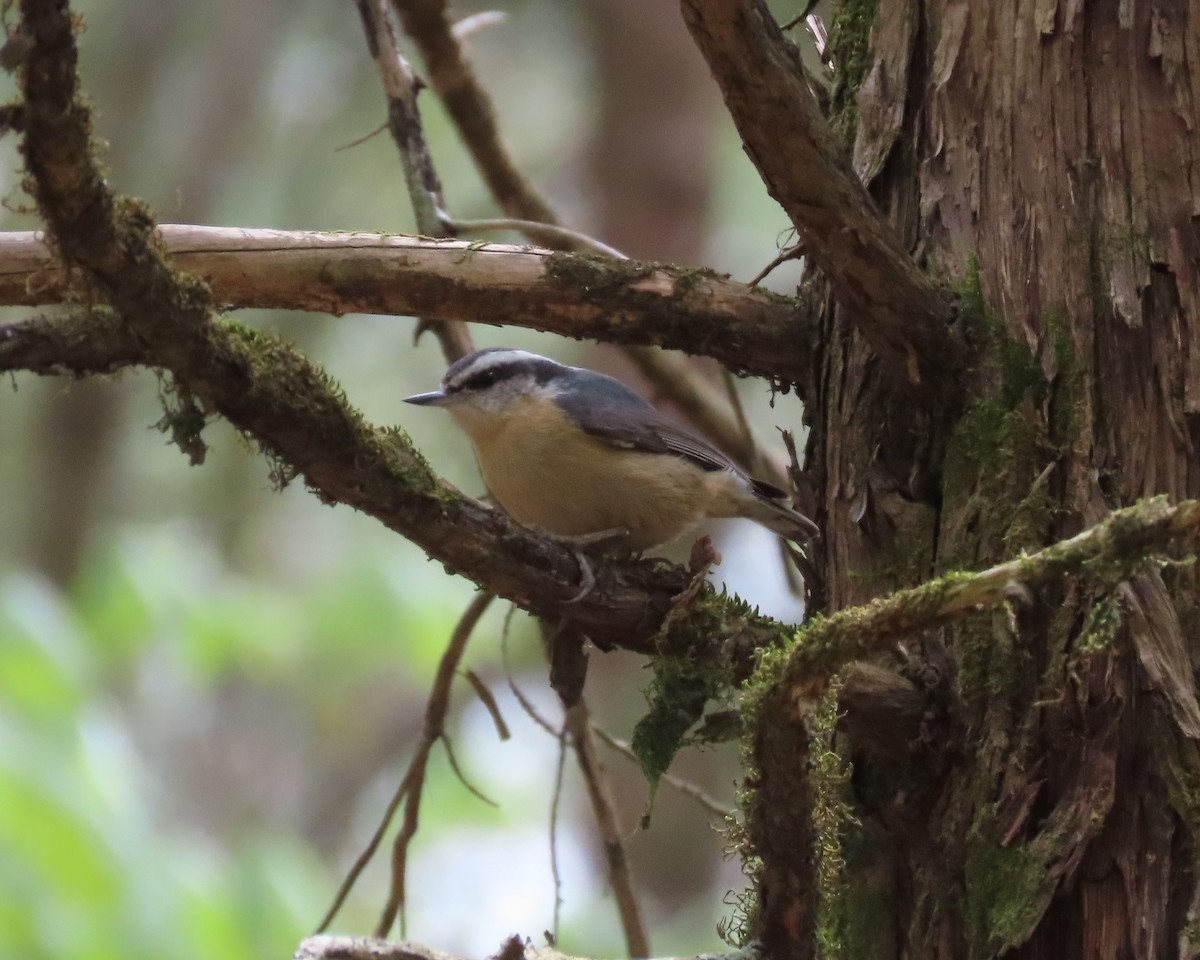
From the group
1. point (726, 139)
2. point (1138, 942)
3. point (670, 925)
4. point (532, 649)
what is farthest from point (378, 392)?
point (1138, 942)

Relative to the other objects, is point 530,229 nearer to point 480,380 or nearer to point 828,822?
point 480,380

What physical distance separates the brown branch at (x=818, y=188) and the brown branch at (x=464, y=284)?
16.3 inches

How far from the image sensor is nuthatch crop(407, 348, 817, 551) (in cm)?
325

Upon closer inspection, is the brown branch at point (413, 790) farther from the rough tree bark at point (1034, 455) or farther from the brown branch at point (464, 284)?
the rough tree bark at point (1034, 455)

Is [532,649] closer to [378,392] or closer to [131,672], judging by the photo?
[378,392]

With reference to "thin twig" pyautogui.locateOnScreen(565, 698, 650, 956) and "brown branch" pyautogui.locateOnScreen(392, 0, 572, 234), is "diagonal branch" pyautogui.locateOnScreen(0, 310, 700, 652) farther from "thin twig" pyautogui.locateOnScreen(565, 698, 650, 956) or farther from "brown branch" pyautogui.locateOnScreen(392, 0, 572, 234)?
"brown branch" pyautogui.locateOnScreen(392, 0, 572, 234)

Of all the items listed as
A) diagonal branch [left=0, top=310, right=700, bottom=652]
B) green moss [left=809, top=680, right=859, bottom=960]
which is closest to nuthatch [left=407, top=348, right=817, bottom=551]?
diagonal branch [left=0, top=310, right=700, bottom=652]

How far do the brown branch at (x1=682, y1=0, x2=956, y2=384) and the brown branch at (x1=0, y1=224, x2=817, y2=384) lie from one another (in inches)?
16.3

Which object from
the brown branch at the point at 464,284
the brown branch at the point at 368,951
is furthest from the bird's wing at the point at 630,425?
the brown branch at the point at 368,951

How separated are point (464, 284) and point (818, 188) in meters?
0.73

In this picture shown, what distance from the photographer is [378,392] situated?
8.27 m

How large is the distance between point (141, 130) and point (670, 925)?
567cm

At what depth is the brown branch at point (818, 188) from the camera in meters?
1.83

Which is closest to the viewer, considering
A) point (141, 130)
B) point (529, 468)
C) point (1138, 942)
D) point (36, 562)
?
point (1138, 942)
